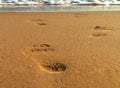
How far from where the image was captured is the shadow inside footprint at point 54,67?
5094 millimetres

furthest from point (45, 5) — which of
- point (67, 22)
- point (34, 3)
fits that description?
point (67, 22)

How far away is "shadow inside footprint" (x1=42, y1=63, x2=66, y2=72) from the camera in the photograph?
16.7 ft

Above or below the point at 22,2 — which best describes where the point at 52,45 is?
above

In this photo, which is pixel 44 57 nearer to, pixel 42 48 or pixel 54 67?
pixel 54 67

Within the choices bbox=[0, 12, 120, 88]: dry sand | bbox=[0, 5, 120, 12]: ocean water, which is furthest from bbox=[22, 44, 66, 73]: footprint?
bbox=[0, 5, 120, 12]: ocean water

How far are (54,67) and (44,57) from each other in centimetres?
49

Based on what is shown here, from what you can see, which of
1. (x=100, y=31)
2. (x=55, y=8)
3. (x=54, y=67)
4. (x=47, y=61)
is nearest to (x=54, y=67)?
(x=54, y=67)

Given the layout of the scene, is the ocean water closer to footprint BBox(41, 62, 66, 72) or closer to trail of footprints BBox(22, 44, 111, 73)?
trail of footprints BBox(22, 44, 111, 73)

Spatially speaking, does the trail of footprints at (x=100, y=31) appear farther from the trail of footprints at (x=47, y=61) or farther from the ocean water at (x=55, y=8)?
the ocean water at (x=55, y=8)

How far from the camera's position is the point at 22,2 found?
13.6 meters

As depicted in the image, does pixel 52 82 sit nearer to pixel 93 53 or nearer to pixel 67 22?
pixel 93 53

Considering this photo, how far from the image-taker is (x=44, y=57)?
18.5ft

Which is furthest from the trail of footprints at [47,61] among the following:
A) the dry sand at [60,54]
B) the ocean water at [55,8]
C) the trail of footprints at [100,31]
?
the ocean water at [55,8]

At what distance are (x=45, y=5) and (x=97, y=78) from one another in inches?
355
